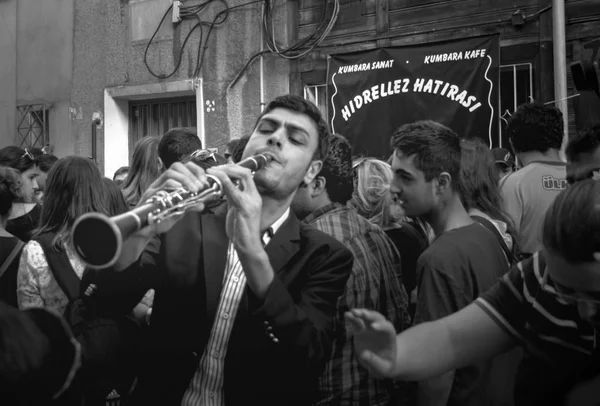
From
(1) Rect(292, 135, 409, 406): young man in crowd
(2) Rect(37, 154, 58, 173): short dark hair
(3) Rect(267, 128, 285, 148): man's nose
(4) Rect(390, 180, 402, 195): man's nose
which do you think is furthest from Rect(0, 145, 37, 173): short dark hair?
(3) Rect(267, 128, 285, 148): man's nose

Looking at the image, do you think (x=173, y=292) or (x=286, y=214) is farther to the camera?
(x=286, y=214)

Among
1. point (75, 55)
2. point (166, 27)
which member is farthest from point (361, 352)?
point (75, 55)

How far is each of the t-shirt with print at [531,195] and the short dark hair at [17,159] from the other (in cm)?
384

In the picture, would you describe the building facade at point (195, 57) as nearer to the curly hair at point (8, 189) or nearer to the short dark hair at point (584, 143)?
the short dark hair at point (584, 143)

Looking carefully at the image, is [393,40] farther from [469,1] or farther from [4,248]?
[4,248]

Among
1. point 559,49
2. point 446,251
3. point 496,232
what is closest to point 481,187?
point 496,232

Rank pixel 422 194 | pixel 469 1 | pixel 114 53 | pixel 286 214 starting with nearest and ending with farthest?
pixel 286 214
pixel 422 194
pixel 469 1
pixel 114 53

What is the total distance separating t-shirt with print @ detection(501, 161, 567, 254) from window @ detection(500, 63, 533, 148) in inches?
135

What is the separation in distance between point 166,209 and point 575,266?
41.9 inches

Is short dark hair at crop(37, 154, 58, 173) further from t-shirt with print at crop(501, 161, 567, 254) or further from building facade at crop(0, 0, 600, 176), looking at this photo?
t-shirt with print at crop(501, 161, 567, 254)

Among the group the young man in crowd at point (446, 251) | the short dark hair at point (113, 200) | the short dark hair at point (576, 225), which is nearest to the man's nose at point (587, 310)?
the short dark hair at point (576, 225)

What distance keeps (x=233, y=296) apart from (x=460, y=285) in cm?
90

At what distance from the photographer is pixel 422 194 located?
3.05 metres

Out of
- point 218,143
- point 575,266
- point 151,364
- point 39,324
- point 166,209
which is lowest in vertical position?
point 151,364
